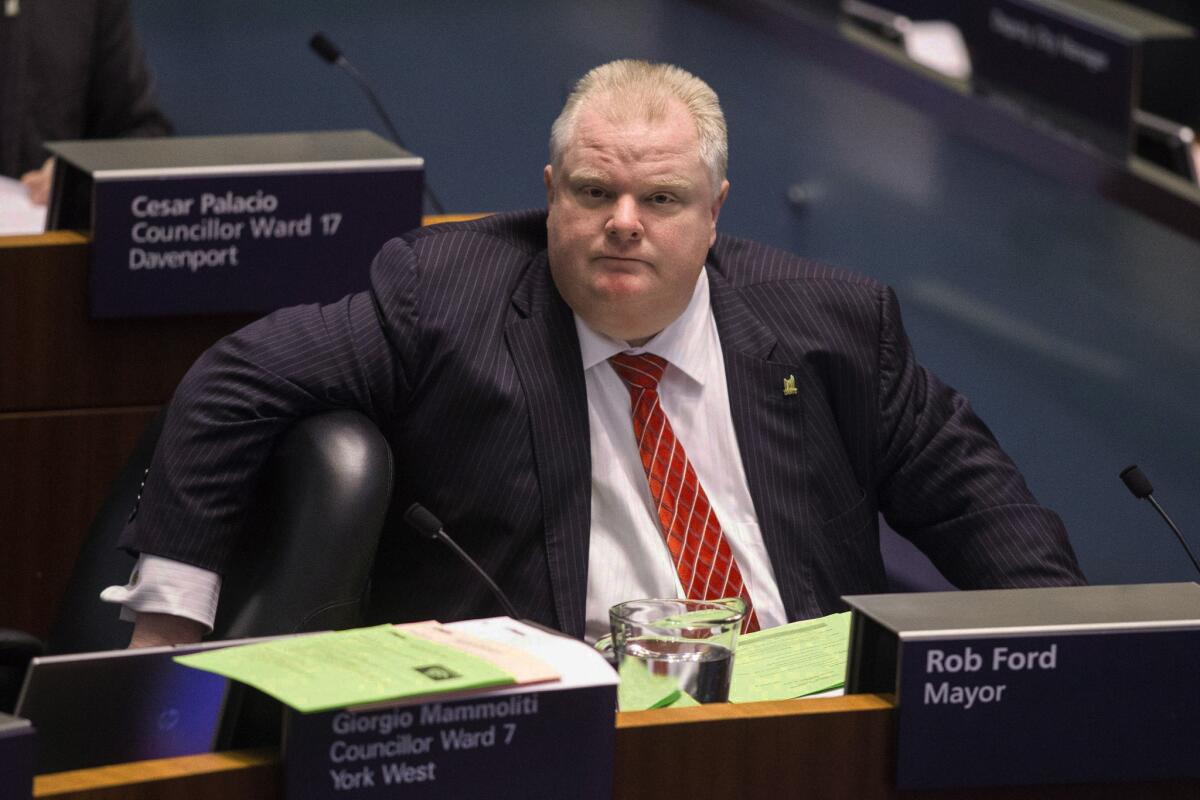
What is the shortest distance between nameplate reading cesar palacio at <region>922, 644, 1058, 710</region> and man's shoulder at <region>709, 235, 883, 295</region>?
0.96 meters

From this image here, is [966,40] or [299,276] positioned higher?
[966,40]

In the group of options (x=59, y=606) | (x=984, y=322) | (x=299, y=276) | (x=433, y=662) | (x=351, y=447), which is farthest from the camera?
(x=984, y=322)

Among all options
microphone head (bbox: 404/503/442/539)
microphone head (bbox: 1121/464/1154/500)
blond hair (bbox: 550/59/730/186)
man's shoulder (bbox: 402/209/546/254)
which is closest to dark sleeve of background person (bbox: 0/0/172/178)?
man's shoulder (bbox: 402/209/546/254)

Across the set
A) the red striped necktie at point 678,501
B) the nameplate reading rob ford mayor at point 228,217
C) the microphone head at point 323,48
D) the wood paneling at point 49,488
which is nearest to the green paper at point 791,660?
the red striped necktie at point 678,501

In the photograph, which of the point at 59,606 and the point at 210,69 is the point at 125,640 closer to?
the point at 59,606

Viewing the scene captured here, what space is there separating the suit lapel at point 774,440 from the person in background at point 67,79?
6.55 feet

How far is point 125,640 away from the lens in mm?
2135

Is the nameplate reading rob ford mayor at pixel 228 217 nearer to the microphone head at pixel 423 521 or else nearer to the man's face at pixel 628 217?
the man's face at pixel 628 217

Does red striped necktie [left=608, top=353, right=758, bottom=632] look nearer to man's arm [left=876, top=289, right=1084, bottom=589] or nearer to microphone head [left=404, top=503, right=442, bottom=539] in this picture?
man's arm [left=876, top=289, right=1084, bottom=589]

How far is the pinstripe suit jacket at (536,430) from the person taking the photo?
2.10 meters

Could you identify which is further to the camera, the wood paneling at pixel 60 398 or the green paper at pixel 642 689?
the wood paneling at pixel 60 398

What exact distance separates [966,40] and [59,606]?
102 inches

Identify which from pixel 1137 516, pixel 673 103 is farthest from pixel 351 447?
pixel 1137 516

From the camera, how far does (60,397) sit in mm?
2736
